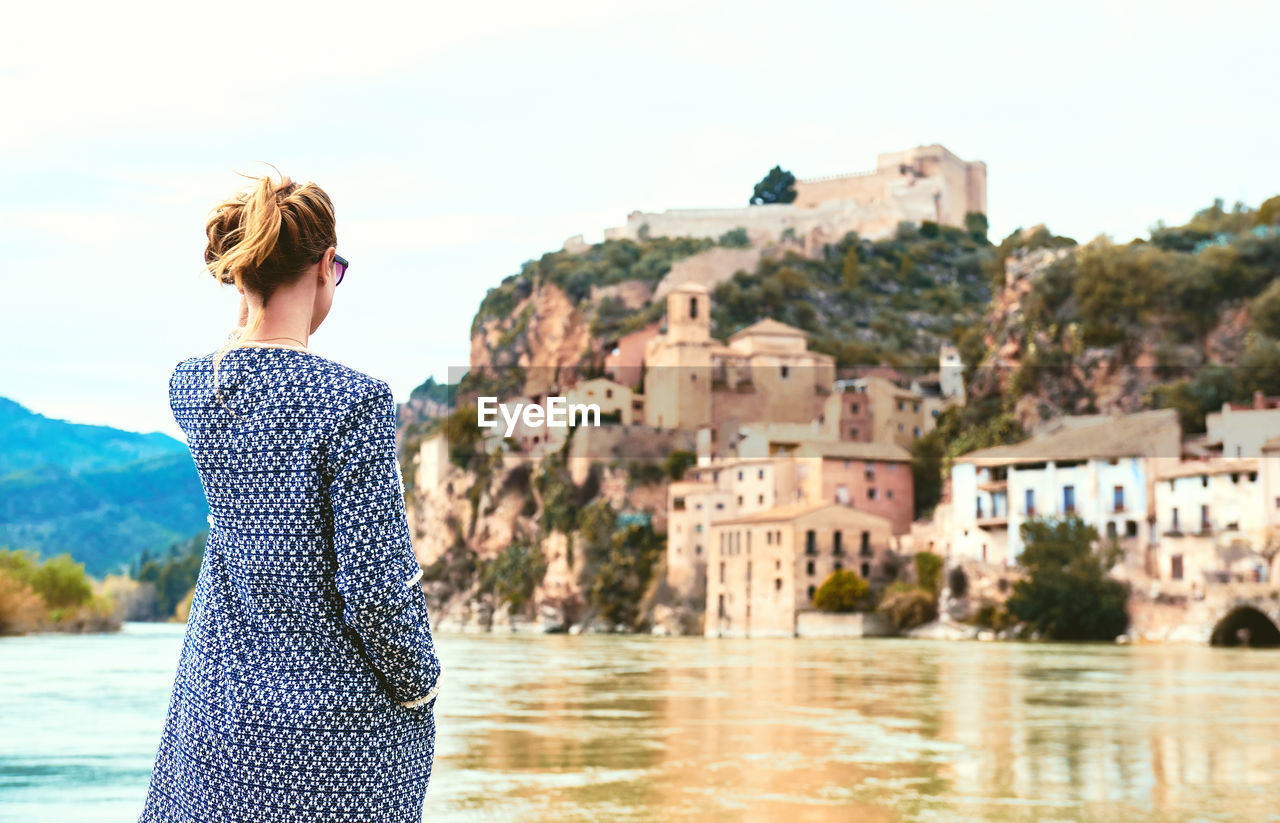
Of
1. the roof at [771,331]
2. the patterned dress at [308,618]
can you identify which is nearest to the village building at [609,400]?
the roof at [771,331]

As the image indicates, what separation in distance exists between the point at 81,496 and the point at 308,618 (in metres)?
80.6

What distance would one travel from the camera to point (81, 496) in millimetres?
77188

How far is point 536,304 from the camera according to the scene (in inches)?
3524

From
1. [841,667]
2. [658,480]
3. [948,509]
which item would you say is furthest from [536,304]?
[841,667]

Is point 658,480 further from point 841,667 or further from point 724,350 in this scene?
point 841,667

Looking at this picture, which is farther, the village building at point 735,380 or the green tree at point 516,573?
the green tree at point 516,573

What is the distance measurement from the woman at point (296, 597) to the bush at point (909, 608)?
45971mm

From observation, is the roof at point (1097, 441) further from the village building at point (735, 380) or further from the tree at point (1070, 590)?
the village building at point (735, 380)

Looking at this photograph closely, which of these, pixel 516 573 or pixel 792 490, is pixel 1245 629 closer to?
pixel 792 490

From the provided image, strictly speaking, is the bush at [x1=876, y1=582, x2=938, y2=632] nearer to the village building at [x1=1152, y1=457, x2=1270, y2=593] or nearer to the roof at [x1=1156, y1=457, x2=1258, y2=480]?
the village building at [x1=1152, y1=457, x2=1270, y2=593]

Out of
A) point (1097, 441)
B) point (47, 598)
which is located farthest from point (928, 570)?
point (47, 598)

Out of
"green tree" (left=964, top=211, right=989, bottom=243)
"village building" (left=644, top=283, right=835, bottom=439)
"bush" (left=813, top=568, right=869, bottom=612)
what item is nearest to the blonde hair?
"bush" (left=813, top=568, right=869, bottom=612)

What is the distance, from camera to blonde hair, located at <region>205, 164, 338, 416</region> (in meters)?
2.38

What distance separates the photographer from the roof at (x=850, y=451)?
54844 millimetres
